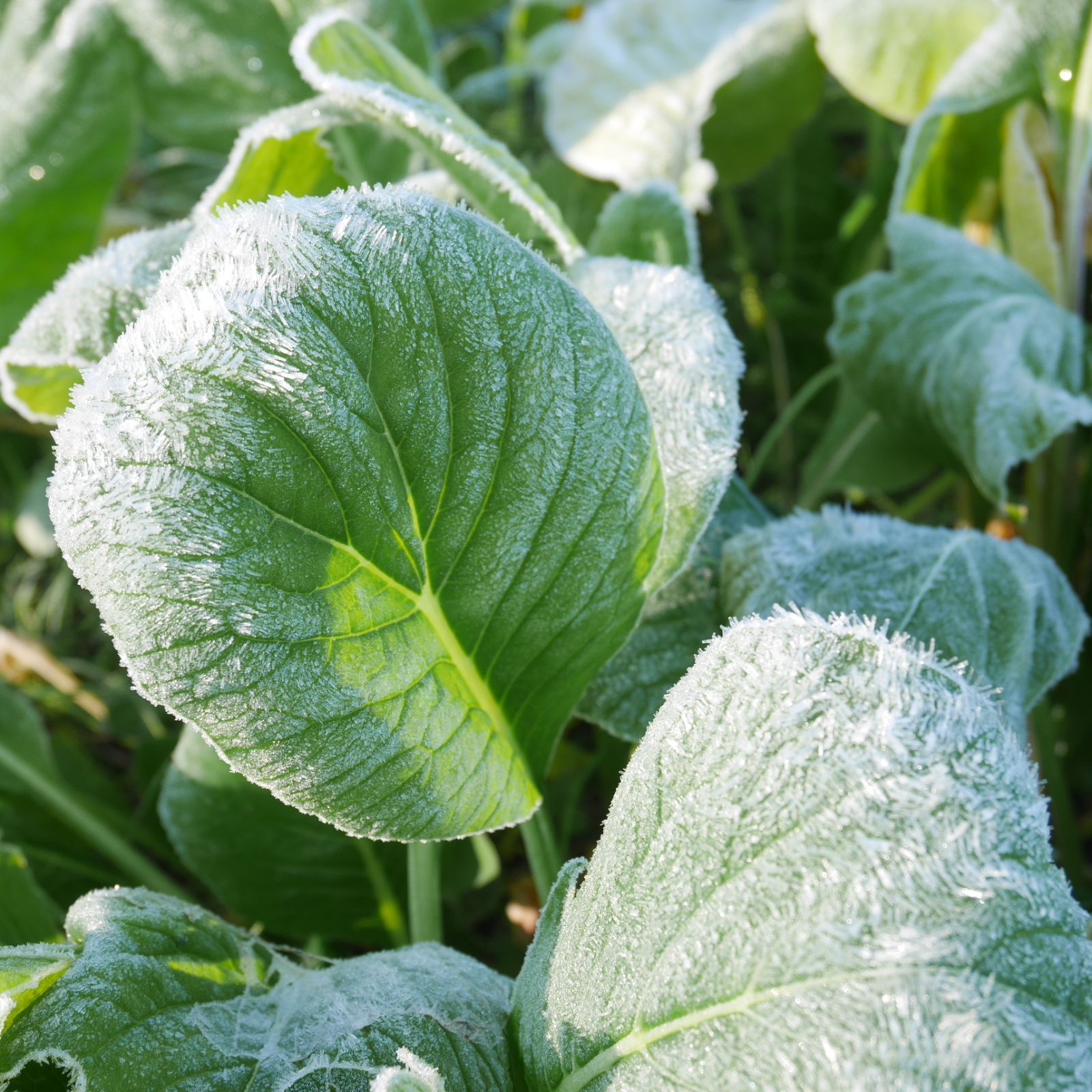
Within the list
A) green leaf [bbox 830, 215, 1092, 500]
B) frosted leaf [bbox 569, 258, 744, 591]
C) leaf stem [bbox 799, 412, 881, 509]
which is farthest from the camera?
leaf stem [bbox 799, 412, 881, 509]

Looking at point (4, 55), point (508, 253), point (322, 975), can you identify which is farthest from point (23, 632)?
point (508, 253)

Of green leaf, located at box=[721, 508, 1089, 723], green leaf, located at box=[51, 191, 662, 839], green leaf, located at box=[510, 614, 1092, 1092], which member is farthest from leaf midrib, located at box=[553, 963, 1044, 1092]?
green leaf, located at box=[721, 508, 1089, 723]

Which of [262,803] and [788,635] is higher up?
[788,635]

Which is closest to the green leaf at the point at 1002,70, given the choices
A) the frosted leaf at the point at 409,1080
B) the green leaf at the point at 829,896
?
the green leaf at the point at 829,896

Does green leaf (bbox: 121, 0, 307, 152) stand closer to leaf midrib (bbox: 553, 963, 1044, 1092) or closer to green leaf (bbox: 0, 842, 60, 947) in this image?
green leaf (bbox: 0, 842, 60, 947)

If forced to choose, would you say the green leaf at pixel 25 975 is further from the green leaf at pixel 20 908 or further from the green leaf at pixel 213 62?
the green leaf at pixel 213 62

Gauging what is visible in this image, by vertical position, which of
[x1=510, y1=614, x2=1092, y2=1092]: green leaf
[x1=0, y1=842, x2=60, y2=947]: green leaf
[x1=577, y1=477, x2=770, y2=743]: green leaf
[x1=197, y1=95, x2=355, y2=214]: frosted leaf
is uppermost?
[x1=197, y1=95, x2=355, y2=214]: frosted leaf

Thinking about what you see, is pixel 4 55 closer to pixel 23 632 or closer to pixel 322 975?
pixel 23 632
